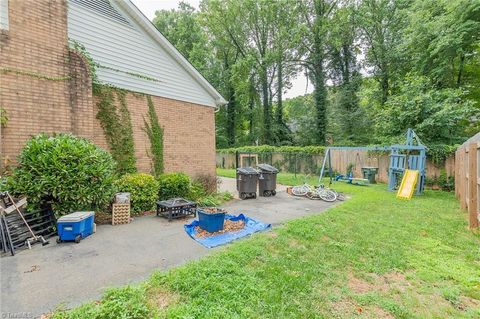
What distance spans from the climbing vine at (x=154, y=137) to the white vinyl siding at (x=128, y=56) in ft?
2.18

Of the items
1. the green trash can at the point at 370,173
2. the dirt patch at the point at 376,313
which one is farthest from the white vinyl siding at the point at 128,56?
the green trash can at the point at 370,173

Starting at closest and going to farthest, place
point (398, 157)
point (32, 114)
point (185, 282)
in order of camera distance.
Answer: point (185, 282) → point (32, 114) → point (398, 157)

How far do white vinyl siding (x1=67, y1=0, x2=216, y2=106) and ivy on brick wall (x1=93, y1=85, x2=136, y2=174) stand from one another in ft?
1.24

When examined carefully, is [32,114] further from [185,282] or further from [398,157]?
[398,157]

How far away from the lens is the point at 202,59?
26609 mm

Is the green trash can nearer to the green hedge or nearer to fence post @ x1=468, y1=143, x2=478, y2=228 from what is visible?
the green hedge

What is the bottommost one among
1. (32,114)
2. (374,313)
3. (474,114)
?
(374,313)

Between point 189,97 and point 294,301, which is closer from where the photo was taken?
point 294,301

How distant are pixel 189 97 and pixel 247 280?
7.86 metres

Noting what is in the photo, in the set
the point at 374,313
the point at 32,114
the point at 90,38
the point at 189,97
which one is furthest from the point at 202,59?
the point at 374,313

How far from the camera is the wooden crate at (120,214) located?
5656 mm

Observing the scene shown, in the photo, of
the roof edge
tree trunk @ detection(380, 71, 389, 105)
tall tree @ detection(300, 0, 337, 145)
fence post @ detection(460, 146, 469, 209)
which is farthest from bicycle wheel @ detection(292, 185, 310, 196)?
tree trunk @ detection(380, 71, 389, 105)

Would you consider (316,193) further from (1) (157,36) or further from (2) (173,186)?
(1) (157,36)

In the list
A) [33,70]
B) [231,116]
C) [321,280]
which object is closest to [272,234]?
[321,280]
